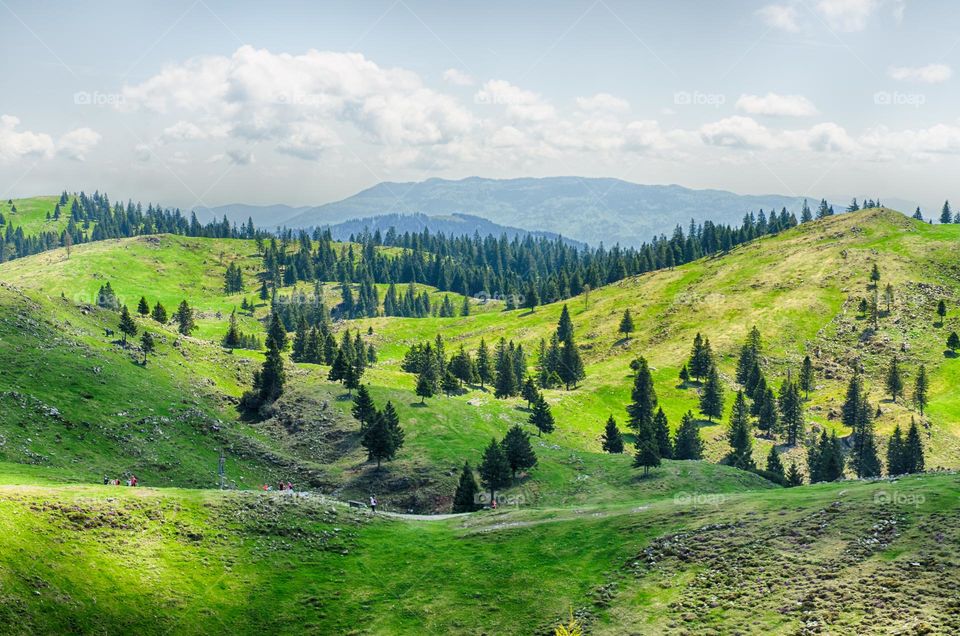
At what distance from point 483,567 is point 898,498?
28300 mm

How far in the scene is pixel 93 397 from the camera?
264 feet

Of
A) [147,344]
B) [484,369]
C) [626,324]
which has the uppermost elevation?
[147,344]

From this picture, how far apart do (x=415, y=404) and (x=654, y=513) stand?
190 feet

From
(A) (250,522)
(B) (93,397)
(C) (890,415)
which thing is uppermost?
(B) (93,397)

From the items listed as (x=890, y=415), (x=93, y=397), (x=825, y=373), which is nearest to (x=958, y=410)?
(x=890, y=415)

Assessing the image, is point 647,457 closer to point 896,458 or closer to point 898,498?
point 898,498

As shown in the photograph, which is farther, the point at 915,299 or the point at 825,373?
the point at 915,299

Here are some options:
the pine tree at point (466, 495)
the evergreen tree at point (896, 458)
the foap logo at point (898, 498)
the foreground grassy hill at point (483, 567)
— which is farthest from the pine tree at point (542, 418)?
the foap logo at point (898, 498)

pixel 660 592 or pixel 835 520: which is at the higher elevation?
pixel 835 520

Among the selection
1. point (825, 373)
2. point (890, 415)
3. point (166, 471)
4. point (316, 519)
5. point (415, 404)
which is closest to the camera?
point (316, 519)

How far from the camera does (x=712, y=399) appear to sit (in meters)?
144

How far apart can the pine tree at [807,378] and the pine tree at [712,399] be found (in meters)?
24.9

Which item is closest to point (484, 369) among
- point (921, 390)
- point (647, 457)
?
point (647, 457)

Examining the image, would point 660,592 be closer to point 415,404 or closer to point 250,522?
point 250,522
